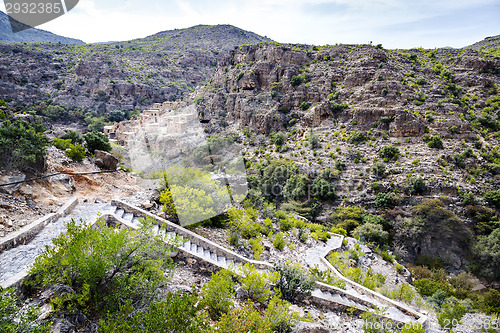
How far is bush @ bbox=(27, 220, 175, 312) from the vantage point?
3.58 metres

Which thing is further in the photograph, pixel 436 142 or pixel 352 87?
pixel 352 87

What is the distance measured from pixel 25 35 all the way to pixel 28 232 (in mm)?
125306

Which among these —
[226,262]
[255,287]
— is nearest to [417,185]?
[226,262]

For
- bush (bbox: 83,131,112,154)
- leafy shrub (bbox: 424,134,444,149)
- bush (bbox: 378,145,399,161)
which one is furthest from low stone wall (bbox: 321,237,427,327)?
leafy shrub (bbox: 424,134,444,149)

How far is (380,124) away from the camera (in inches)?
1133

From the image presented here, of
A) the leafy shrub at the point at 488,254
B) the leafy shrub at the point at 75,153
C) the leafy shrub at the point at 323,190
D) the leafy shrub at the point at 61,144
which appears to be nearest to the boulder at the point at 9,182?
the leafy shrub at the point at 75,153

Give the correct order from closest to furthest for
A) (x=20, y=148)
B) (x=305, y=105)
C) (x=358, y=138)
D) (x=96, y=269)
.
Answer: (x=96, y=269) → (x=20, y=148) → (x=358, y=138) → (x=305, y=105)

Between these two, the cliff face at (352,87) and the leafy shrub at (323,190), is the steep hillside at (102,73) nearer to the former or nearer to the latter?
the cliff face at (352,87)

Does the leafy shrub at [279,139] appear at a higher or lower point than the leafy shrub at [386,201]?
higher

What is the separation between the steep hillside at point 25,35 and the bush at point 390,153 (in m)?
104

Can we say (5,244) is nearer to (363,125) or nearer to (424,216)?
(424,216)

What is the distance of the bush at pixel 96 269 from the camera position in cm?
358

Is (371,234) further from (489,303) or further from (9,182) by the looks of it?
(9,182)

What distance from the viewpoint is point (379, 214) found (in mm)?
22828
